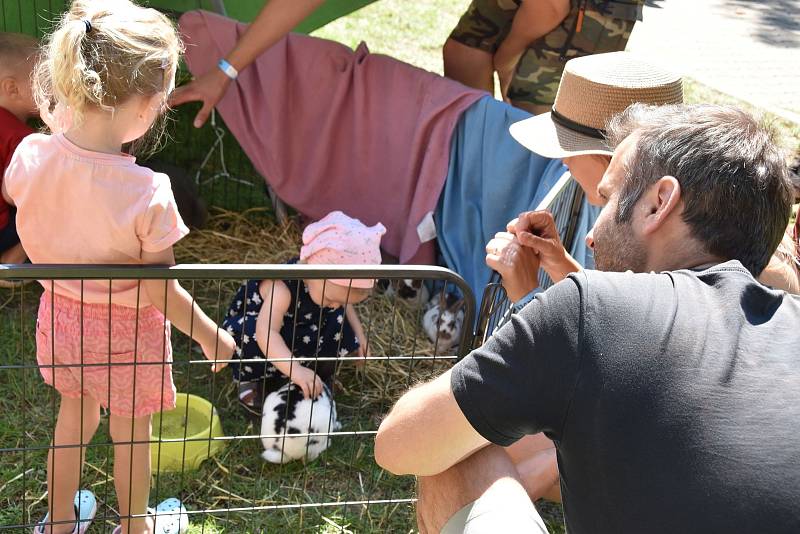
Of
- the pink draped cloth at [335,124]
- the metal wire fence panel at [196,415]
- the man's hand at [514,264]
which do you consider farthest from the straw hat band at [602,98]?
the pink draped cloth at [335,124]

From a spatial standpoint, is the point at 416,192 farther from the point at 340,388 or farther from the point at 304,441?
the point at 304,441

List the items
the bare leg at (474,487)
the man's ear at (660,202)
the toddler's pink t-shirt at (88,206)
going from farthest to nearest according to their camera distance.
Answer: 1. the toddler's pink t-shirt at (88,206)
2. the bare leg at (474,487)
3. the man's ear at (660,202)

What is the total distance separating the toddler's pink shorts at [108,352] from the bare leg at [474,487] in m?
0.77

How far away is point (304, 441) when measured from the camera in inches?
118

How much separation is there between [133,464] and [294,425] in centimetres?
62

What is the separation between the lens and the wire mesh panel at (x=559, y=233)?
239 cm

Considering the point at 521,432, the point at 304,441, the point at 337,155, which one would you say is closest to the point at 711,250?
the point at 521,432

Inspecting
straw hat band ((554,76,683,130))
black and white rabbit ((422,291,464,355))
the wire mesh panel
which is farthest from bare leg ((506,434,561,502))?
black and white rabbit ((422,291,464,355))

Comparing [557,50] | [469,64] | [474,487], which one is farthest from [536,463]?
[469,64]

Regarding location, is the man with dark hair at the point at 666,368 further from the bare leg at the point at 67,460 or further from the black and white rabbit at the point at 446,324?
the black and white rabbit at the point at 446,324

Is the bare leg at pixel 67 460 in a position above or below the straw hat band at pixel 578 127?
below

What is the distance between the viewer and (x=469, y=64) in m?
4.43

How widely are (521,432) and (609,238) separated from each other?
42 centimetres

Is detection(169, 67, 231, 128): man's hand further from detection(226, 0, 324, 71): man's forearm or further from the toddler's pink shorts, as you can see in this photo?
the toddler's pink shorts
